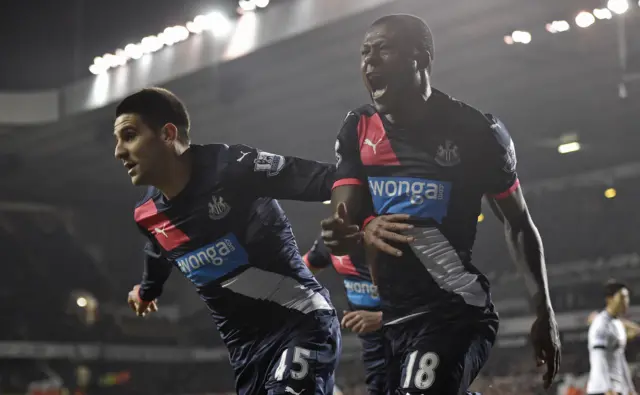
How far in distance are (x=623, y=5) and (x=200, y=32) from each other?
21.8 feet

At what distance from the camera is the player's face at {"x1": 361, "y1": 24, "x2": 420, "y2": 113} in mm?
2986

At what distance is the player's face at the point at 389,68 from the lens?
2.99 meters

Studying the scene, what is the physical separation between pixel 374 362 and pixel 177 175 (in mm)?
1637

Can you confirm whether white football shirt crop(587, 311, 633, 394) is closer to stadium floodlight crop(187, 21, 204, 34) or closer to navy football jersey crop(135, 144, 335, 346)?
navy football jersey crop(135, 144, 335, 346)

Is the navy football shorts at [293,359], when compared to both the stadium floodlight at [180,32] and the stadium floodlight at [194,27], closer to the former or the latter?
the stadium floodlight at [194,27]

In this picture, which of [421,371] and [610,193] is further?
[610,193]

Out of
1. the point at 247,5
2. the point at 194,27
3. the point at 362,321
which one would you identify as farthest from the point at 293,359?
the point at 194,27

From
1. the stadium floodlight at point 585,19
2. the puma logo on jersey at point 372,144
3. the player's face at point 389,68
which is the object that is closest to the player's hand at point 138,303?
the puma logo on jersey at point 372,144

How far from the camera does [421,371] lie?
2824 millimetres

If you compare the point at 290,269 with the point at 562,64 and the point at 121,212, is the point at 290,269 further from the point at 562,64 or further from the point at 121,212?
the point at 121,212

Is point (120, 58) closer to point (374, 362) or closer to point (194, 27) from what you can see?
point (194, 27)

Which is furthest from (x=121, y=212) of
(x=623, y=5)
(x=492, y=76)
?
(x=623, y=5)

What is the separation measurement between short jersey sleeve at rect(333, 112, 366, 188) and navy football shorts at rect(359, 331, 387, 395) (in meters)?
1.59

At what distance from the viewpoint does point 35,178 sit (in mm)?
20375
